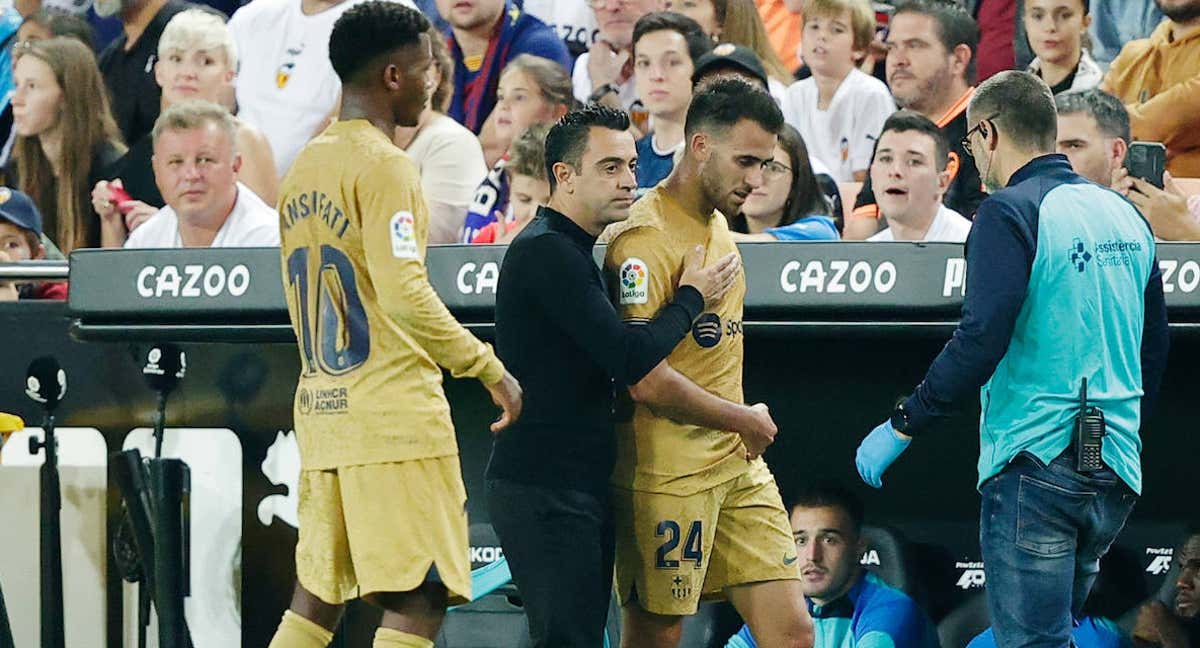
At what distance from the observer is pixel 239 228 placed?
22.7ft

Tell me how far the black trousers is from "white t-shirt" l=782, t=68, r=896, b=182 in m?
3.05

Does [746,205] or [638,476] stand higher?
[746,205]

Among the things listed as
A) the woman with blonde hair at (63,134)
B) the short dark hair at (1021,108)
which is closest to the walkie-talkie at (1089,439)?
the short dark hair at (1021,108)

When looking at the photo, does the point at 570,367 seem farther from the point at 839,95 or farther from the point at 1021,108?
the point at 839,95

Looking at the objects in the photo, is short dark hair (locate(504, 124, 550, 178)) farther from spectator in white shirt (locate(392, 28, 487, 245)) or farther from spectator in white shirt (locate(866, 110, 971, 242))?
spectator in white shirt (locate(866, 110, 971, 242))

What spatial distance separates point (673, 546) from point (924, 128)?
2.11 m

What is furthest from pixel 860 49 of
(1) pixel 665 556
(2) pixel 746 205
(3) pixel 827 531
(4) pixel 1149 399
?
(1) pixel 665 556

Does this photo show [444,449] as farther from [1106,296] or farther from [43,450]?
[43,450]

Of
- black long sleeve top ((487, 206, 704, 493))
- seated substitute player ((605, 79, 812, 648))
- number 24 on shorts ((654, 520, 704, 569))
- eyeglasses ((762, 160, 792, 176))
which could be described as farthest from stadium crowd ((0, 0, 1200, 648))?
number 24 on shorts ((654, 520, 704, 569))

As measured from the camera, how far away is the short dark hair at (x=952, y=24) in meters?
7.08

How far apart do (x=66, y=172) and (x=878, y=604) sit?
13.3 ft

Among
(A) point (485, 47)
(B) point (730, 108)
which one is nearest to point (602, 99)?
(A) point (485, 47)

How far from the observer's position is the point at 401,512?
4.59 metres

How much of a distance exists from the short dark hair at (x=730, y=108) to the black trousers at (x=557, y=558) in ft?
3.32
